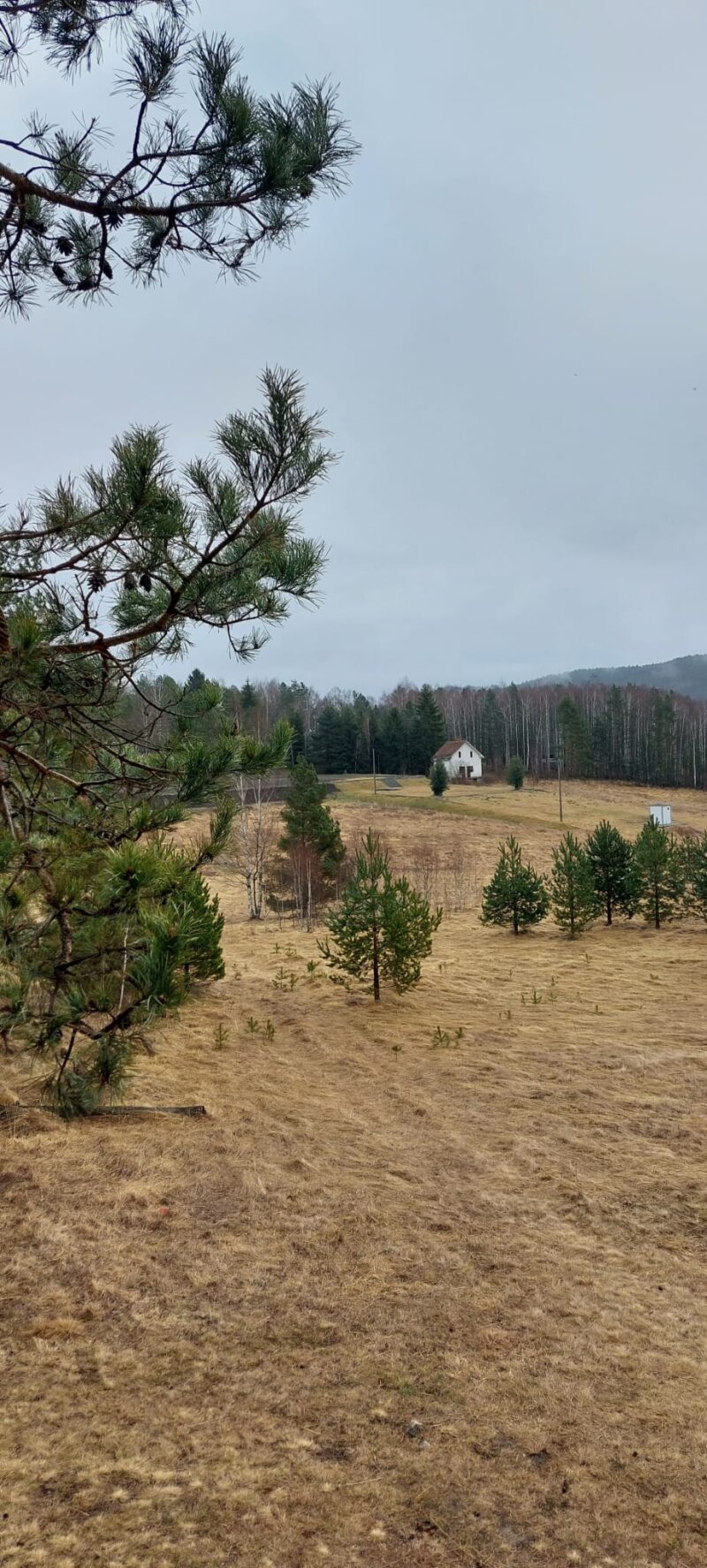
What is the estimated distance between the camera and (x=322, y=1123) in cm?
509

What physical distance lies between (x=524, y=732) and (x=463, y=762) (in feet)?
45.3

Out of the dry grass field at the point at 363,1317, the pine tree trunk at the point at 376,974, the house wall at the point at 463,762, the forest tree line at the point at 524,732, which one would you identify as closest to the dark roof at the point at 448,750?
the house wall at the point at 463,762

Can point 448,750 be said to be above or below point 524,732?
below

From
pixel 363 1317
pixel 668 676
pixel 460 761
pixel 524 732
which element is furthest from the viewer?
pixel 668 676

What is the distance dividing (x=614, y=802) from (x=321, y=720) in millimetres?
19035

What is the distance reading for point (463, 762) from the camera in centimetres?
5050

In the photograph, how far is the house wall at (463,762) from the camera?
49969 millimetres

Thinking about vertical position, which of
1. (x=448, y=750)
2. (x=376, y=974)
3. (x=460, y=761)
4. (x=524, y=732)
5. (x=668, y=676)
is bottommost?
(x=376, y=974)

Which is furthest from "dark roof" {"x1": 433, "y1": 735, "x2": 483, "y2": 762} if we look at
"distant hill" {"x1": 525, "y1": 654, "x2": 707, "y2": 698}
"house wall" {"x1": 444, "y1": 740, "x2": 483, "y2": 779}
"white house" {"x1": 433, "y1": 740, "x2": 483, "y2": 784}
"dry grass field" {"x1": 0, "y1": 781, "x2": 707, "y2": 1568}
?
"distant hill" {"x1": 525, "y1": 654, "x2": 707, "y2": 698}

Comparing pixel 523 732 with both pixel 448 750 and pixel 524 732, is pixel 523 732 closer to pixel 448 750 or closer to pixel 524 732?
pixel 524 732

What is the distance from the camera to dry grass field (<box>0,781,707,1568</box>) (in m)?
2.05

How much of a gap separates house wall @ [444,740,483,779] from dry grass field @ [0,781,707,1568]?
143 ft

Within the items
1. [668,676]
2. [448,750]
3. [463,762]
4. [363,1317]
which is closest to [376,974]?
[363,1317]

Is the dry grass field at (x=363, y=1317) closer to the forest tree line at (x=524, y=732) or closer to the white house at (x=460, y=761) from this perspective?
the forest tree line at (x=524, y=732)
